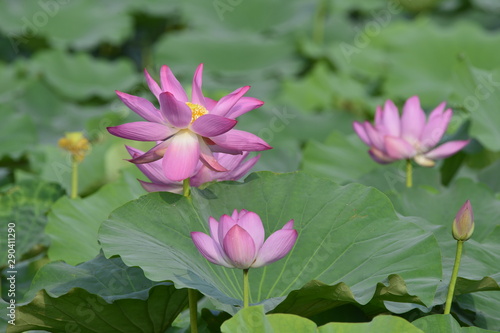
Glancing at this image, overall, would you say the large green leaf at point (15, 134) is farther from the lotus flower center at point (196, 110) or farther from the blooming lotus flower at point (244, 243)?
the blooming lotus flower at point (244, 243)

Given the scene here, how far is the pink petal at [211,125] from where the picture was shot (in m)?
1.18

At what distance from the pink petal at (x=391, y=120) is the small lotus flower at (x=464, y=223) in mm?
644

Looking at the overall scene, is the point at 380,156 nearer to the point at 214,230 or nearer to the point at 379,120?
the point at 379,120

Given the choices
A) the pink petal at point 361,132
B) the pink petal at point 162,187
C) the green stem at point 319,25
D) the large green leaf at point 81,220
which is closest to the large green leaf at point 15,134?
the large green leaf at point 81,220

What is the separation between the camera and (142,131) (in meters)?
1.22

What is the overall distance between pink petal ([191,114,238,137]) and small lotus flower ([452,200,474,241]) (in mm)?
369

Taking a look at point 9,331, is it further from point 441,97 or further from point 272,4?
point 272,4

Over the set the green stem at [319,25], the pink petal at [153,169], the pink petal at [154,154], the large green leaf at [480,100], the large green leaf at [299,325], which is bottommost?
the green stem at [319,25]

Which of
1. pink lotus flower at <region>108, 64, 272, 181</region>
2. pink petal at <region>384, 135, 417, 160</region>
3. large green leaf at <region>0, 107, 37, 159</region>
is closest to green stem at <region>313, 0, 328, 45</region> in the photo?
large green leaf at <region>0, 107, 37, 159</region>

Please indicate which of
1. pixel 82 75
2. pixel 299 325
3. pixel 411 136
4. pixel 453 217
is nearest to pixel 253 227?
pixel 299 325

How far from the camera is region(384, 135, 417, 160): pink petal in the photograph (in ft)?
5.73

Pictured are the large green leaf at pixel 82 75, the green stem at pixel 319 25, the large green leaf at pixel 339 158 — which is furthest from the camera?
the green stem at pixel 319 25

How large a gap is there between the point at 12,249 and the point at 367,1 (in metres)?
3.61

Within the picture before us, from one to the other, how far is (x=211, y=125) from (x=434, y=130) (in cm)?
74
